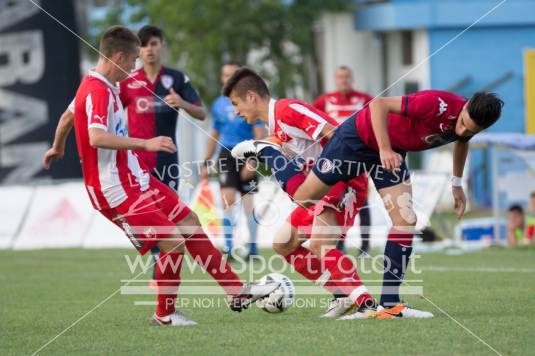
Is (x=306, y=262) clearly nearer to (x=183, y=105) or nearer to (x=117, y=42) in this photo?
(x=117, y=42)

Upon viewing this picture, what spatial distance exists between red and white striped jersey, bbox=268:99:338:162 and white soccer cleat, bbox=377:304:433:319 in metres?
1.25

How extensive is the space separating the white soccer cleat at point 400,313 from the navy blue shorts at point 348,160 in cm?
84

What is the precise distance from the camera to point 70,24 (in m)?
21.0

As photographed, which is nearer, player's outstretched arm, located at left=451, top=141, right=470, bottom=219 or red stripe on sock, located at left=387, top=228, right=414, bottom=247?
red stripe on sock, located at left=387, top=228, right=414, bottom=247

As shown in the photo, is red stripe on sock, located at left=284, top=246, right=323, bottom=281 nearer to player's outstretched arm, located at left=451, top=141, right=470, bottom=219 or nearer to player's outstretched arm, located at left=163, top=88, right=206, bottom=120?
player's outstretched arm, located at left=451, top=141, right=470, bottom=219

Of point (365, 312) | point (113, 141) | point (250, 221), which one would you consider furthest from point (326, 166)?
point (250, 221)

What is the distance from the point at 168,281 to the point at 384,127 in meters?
1.82

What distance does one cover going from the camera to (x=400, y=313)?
726cm

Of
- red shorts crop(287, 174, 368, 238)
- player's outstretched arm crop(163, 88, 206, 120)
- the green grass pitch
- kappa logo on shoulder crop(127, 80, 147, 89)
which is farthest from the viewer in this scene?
kappa logo on shoulder crop(127, 80, 147, 89)

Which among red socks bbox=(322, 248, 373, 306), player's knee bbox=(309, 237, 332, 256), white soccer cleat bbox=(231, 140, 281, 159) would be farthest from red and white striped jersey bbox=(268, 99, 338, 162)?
red socks bbox=(322, 248, 373, 306)

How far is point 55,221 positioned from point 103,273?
5.16 meters

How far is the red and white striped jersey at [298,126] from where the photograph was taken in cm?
741

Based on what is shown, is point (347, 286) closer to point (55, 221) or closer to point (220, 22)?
point (55, 221)

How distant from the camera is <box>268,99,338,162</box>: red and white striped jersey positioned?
741cm
